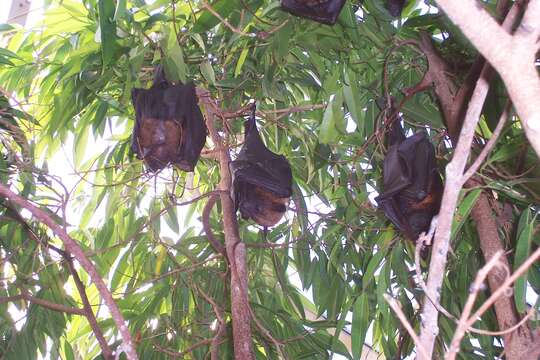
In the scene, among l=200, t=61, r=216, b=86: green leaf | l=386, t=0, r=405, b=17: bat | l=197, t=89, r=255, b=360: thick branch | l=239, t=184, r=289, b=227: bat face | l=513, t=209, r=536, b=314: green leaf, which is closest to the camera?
l=513, t=209, r=536, b=314: green leaf


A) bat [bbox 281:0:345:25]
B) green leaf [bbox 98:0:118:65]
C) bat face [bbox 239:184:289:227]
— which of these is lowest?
bat face [bbox 239:184:289:227]

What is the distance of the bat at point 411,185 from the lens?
1.38 metres

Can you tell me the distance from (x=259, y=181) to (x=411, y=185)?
362mm

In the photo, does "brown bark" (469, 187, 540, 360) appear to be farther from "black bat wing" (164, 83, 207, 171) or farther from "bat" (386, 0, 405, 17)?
"black bat wing" (164, 83, 207, 171)

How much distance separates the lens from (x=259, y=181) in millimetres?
1522

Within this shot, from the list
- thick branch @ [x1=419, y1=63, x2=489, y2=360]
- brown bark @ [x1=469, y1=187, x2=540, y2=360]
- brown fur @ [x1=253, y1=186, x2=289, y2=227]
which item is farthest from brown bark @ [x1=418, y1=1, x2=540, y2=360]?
brown fur @ [x1=253, y1=186, x2=289, y2=227]

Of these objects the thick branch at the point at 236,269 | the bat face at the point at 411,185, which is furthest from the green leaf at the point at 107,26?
the bat face at the point at 411,185

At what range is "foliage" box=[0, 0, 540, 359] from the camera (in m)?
1.37

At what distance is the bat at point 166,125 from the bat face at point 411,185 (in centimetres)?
46

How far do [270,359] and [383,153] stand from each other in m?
0.60

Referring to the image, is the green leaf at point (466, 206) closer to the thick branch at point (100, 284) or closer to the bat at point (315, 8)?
the bat at point (315, 8)

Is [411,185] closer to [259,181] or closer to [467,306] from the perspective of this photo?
[259,181]

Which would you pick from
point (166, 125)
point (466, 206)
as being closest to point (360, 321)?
point (466, 206)

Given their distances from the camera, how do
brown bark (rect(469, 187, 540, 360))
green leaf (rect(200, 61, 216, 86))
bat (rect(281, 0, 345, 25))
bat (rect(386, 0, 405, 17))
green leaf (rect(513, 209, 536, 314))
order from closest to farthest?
brown bark (rect(469, 187, 540, 360)) < green leaf (rect(513, 209, 536, 314)) < bat (rect(281, 0, 345, 25)) < bat (rect(386, 0, 405, 17)) < green leaf (rect(200, 61, 216, 86))
